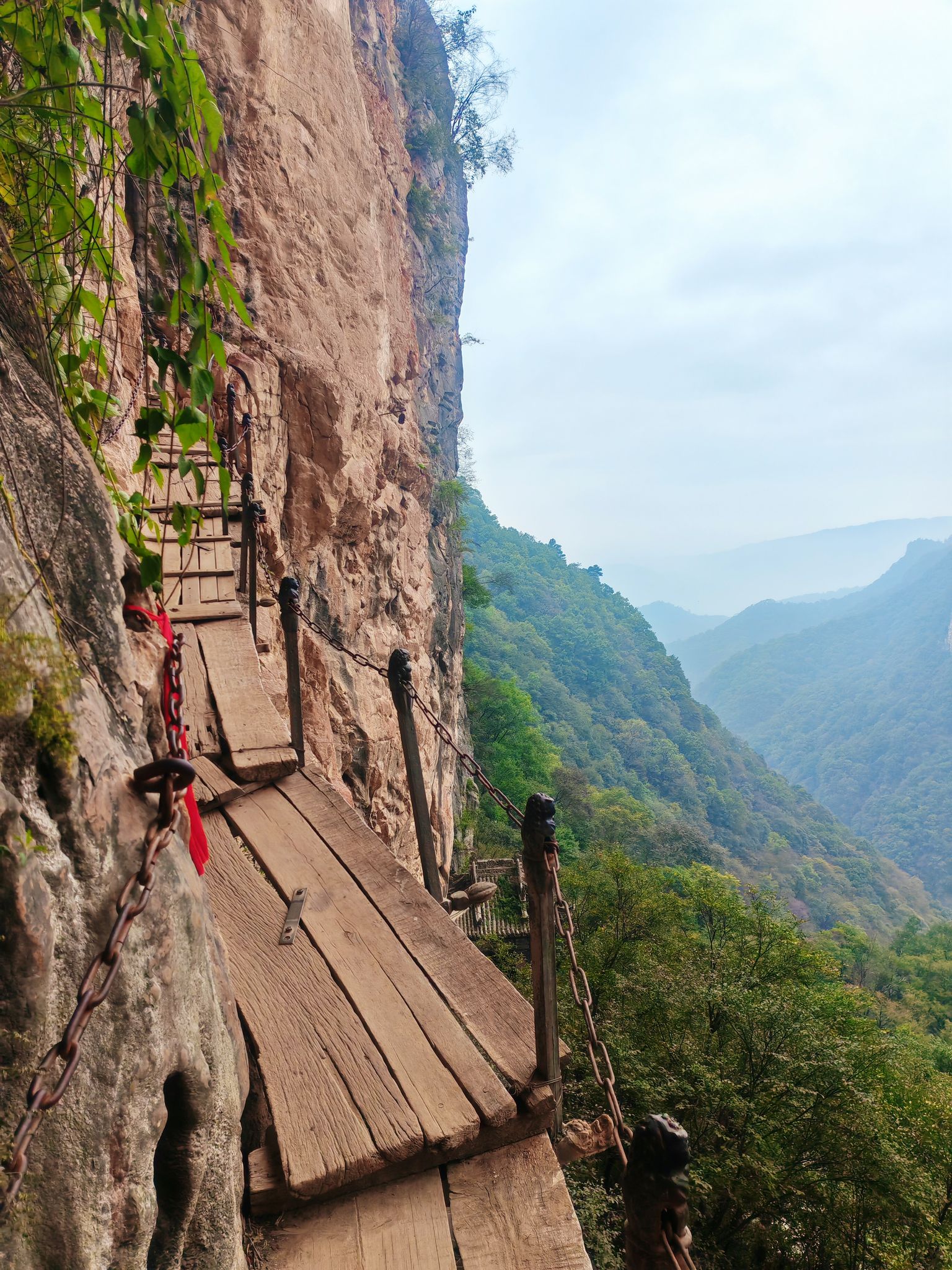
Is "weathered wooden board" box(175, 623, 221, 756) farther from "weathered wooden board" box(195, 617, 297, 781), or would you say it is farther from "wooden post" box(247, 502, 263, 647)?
"wooden post" box(247, 502, 263, 647)

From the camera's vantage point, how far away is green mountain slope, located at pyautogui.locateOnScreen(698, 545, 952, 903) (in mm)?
88188

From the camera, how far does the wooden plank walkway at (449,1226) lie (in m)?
1.69

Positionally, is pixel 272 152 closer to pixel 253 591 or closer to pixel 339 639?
pixel 339 639

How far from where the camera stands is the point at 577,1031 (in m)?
11.7

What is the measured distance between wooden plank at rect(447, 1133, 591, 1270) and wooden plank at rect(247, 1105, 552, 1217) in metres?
0.03

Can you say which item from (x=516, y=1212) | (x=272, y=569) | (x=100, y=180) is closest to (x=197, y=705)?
(x=100, y=180)

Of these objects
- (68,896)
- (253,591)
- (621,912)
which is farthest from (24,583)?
(621,912)

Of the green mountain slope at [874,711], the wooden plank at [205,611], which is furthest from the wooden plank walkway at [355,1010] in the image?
the green mountain slope at [874,711]

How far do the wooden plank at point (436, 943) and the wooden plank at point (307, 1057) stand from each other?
32cm

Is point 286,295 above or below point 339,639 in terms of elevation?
above

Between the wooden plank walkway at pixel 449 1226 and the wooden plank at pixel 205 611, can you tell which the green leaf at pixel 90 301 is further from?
the wooden plank at pixel 205 611

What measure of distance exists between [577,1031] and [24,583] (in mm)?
12892

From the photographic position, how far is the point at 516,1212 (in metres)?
1.80

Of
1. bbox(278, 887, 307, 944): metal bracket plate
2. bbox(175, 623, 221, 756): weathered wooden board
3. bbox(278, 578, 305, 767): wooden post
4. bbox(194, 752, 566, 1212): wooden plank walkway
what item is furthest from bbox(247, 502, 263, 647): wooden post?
bbox(278, 887, 307, 944): metal bracket plate
